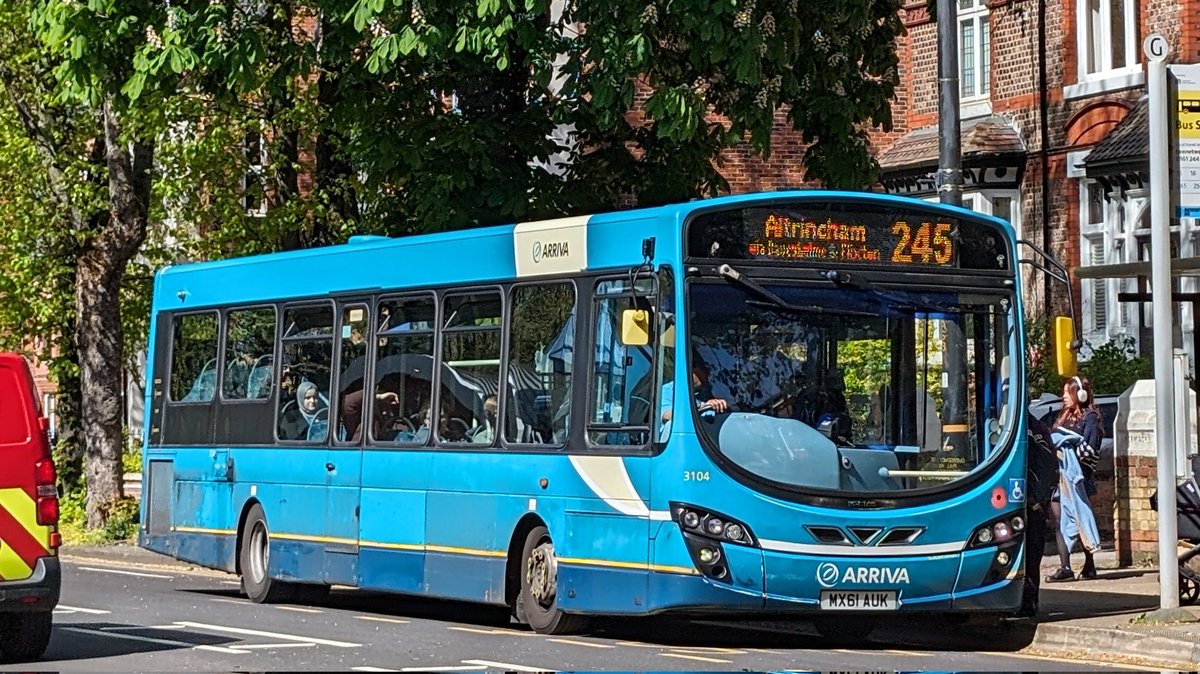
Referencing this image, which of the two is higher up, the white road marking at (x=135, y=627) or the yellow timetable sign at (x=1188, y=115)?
the yellow timetable sign at (x=1188, y=115)

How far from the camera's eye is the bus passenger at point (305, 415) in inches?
781

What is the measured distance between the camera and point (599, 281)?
1620cm

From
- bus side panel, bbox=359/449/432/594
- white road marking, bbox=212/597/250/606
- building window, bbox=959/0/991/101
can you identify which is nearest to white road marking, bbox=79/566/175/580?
white road marking, bbox=212/597/250/606

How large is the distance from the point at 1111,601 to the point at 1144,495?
11.3 feet

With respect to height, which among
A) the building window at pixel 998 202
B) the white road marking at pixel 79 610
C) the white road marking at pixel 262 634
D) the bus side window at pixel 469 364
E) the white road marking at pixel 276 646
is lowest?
the white road marking at pixel 276 646

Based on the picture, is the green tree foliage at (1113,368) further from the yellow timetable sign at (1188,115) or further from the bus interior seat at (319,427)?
the yellow timetable sign at (1188,115)

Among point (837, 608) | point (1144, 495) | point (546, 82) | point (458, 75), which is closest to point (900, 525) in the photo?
point (837, 608)

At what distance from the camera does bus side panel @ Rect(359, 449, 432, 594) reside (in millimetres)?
18234

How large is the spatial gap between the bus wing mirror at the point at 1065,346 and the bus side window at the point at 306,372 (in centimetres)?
664

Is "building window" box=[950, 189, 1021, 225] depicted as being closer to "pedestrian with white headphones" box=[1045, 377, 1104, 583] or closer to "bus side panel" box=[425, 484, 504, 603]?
"pedestrian with white headphones" box=[1045, 377, 1104, 583]

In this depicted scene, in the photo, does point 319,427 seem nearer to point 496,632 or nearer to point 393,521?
point 393,521

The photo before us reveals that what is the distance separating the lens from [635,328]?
15359 mm

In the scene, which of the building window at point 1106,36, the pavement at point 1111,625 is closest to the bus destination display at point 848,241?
the pavement at point 1111,625

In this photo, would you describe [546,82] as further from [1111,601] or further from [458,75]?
[1111,601]
